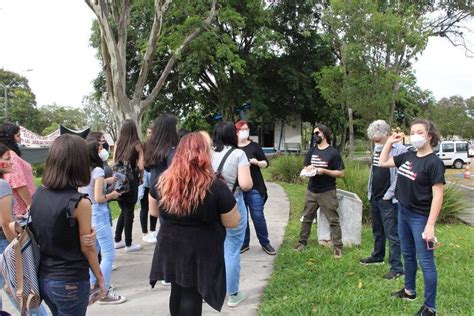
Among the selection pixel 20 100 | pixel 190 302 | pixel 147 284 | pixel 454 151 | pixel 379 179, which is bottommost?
pixel 147 284

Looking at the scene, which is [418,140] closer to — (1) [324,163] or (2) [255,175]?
(1) [324,163]

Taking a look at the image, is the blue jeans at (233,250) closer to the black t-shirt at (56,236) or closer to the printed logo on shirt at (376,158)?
the black t-shirt at (56,236)

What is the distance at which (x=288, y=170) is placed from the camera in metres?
15.3

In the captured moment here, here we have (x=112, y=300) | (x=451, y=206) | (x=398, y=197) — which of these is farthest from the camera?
(x=451, y=206)

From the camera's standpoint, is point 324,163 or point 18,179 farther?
point 324,163

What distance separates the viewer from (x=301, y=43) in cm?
2456

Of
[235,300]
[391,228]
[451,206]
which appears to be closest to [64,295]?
[235,300]

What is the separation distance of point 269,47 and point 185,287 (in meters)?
20.7

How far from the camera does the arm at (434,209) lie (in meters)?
3.44

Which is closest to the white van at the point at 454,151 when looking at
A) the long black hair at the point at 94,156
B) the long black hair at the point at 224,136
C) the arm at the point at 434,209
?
the arm at the point at 434,209

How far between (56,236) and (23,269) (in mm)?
255

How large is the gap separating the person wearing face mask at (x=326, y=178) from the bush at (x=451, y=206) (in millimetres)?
4147

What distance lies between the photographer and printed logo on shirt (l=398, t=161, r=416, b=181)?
3656 millimetres

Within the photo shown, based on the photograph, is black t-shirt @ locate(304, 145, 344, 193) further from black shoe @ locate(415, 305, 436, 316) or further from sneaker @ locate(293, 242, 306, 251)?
black shoe @ locate(415, 305, 436, 316)
